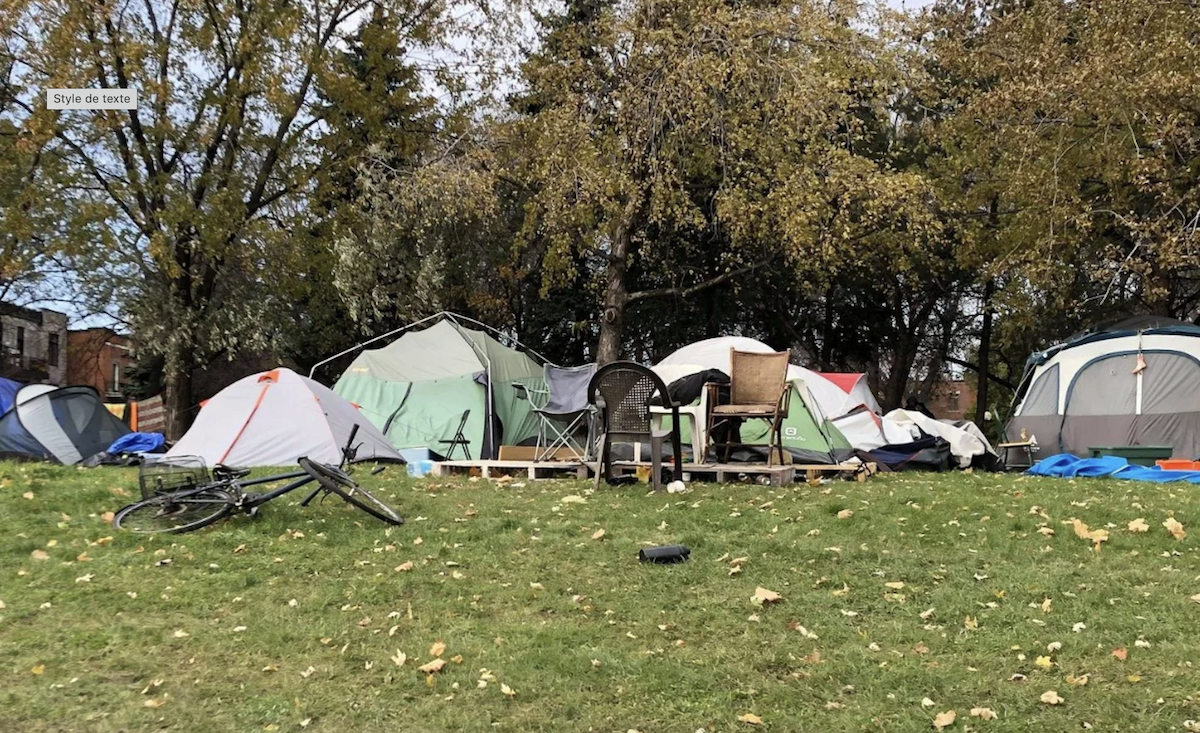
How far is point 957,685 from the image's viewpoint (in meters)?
3.10

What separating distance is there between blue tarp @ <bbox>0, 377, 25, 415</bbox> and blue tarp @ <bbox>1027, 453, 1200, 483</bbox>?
13.0m

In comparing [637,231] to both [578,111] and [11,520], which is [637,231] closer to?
[578,111]

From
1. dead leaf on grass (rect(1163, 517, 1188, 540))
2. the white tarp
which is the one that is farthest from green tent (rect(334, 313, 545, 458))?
dead leaf on grass (rect(1163, 517, 1188, 540))

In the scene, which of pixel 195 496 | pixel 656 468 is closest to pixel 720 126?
pixel 656 468

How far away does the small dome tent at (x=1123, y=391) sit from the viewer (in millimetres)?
10680

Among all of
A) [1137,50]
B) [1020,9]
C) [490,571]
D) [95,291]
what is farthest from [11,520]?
[1020,9]

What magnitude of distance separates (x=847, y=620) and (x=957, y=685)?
2.53ft

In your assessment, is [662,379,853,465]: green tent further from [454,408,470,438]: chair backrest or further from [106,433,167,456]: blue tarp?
[106,433,167,456]: blue tarp

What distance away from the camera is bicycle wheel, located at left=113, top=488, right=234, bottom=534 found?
546 centimetres

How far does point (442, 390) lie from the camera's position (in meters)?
12.1

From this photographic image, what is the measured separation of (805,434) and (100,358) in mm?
36356

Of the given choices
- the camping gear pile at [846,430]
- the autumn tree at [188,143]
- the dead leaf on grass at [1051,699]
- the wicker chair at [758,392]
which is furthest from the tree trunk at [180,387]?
the dead leaf on grass at [1051,699]

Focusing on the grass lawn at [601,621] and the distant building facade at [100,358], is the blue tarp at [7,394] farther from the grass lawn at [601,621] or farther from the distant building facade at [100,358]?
the grass lawn at [601,621]

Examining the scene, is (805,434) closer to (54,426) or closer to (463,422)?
(463,422)
